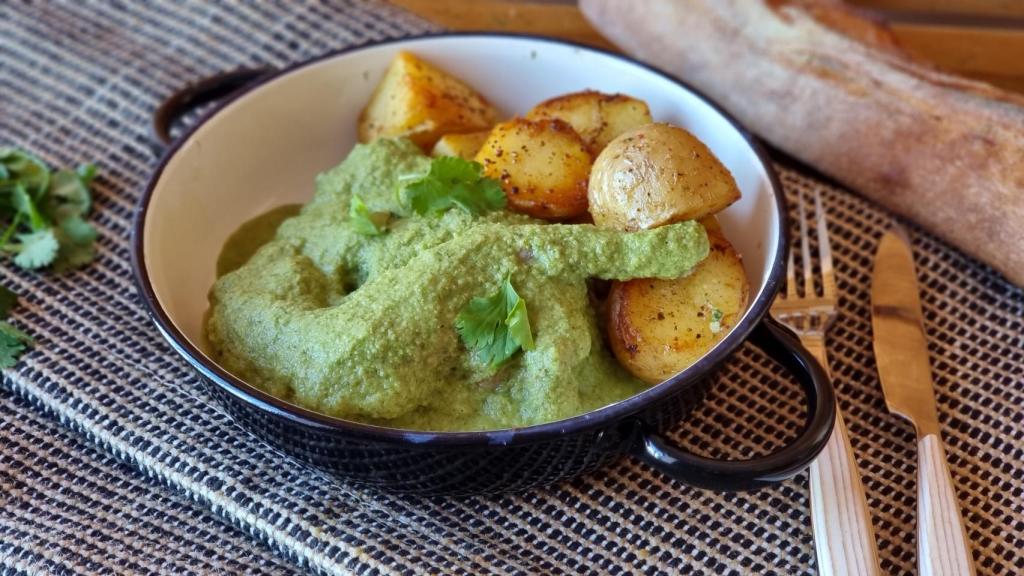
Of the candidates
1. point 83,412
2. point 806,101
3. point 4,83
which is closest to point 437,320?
point 83,412

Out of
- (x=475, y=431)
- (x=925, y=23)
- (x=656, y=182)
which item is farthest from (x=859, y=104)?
(x=475, y=431)

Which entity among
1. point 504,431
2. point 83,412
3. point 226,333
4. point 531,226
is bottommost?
point 83,412

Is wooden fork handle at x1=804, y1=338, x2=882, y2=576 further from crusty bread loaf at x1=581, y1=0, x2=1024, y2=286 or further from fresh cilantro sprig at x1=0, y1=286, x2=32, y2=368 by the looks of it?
fresh cilantro sprig at x1=0, y1=286, x2=32, y2=368

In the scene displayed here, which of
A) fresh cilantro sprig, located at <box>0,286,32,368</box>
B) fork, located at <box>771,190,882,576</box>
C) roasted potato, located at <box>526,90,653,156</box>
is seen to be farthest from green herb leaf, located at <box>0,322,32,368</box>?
fork, located at <box>771,190,882,576</box>

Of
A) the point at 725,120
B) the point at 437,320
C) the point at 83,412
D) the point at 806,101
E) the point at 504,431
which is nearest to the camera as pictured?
the point at 504,431

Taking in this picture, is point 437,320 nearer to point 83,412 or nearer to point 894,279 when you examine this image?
point 83,412

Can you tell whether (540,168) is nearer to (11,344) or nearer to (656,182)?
(656,182)

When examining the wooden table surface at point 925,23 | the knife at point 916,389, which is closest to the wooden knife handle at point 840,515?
the knife at point 916,389
